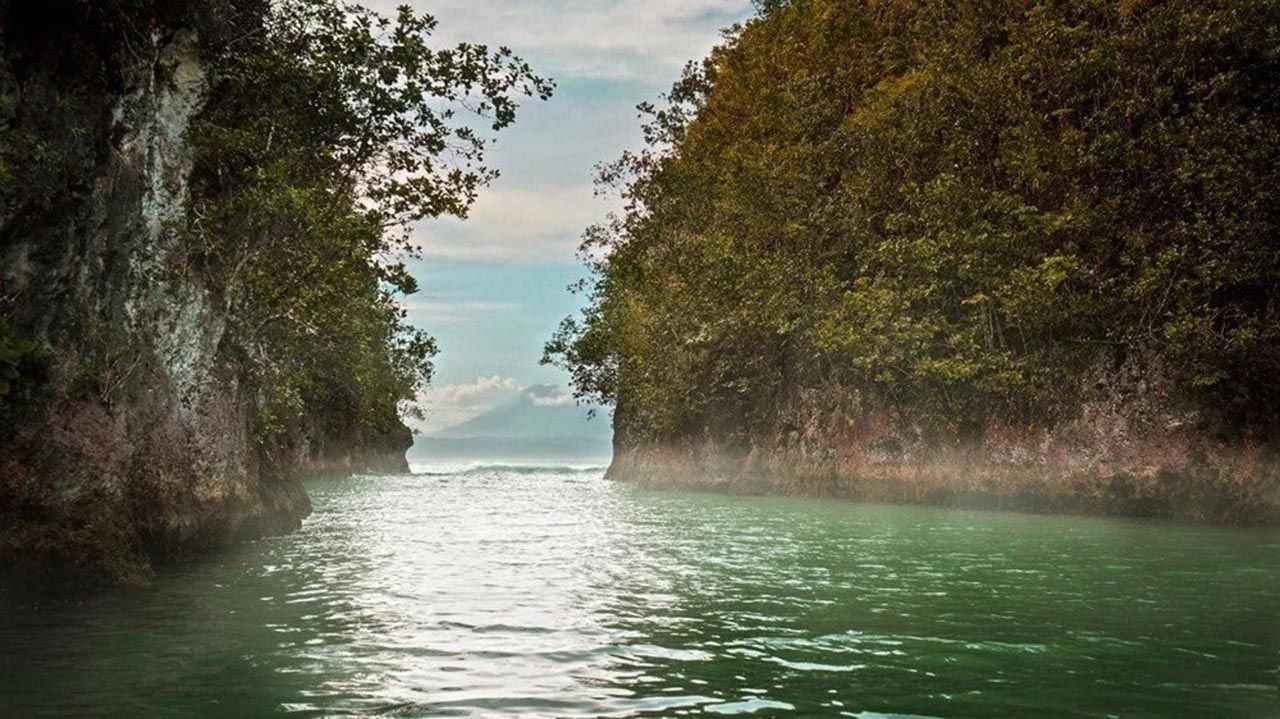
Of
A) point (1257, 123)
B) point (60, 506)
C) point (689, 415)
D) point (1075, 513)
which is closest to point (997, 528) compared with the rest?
point (1075, 513)

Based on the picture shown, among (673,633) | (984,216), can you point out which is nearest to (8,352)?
(673,633)

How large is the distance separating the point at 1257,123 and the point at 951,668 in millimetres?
19460

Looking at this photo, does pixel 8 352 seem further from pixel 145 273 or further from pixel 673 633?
pixel 673 633

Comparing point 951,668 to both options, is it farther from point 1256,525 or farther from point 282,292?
point 1256,525

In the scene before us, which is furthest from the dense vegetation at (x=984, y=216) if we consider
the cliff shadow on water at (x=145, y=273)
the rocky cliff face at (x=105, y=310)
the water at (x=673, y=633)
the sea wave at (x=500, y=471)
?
the sea wave at (x=500, y=471)

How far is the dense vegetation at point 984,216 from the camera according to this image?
2227 cm

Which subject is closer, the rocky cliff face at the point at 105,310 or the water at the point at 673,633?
the water at the point at 673,633

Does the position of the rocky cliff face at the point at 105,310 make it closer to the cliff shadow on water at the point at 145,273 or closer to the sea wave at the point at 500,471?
the cliff shadow on water at the point at 145,273

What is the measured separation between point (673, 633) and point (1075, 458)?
19698 mm

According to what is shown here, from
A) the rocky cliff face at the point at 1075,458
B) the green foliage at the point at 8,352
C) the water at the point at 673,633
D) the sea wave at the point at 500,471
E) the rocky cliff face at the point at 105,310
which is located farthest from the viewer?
the sea wave at the point at 500,471

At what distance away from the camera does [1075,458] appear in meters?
25.4

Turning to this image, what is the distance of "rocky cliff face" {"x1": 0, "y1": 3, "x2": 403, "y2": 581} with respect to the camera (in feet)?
36.5

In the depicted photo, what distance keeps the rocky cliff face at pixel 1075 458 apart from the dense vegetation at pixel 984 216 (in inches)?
23.6

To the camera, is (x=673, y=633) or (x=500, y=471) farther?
(x=500, y=471)
